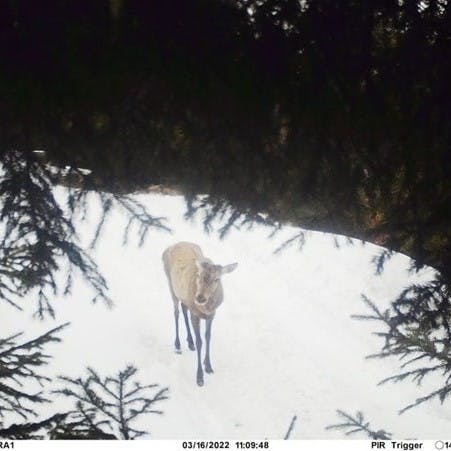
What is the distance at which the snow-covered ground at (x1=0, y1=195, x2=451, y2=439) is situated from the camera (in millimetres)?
5168

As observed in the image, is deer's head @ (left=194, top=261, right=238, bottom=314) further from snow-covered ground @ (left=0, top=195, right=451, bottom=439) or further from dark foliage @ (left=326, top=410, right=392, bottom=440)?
dark foliage @ (left=326, top=410, right=392, bottom=440)

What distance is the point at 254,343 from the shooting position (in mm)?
6273

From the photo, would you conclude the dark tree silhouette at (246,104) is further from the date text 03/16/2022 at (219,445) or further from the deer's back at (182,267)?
the deer's back at (182,267)

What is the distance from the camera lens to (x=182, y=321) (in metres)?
6.58

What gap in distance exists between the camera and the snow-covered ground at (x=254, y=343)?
17.0ft

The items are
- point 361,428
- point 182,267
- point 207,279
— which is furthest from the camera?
point 182,267

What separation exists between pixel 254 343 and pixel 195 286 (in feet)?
4.32

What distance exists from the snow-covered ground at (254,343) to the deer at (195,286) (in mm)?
257

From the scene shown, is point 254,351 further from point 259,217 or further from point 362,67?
point 362,67

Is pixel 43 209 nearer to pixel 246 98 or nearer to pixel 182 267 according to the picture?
pixel 246 98

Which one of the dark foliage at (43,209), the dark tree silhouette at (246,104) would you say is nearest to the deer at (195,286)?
the dark foliage at (43,209)

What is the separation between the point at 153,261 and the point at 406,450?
5.05 meters

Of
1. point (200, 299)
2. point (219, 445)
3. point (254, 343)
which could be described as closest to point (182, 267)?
point (200, 299)

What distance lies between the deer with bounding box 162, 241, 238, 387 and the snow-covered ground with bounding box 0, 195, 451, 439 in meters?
0.26
